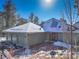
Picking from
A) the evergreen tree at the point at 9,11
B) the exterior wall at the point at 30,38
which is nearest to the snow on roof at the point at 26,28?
the exterior wall at the point at 30,38

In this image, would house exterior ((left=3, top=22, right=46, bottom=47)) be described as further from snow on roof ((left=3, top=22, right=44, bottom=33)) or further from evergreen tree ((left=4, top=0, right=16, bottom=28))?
evergreen tree ((left=4, top=0, right=16, bottom=28))

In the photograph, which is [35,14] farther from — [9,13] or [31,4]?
[9,13]

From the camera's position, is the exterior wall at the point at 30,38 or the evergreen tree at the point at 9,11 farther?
the exterior wall at the point at 30,38

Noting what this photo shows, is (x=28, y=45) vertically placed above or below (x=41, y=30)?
below

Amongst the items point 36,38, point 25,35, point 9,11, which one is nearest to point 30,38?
point 25,35

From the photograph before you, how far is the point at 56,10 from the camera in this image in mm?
4633

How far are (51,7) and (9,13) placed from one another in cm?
140

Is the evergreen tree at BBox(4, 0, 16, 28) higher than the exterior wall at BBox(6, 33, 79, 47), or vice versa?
the evergreen tree at BBox(4, 0, 16, 28)

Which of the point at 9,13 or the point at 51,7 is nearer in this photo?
the point at 51,7

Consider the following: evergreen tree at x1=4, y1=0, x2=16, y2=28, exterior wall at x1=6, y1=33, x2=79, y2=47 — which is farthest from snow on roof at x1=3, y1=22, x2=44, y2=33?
evergreen tree at x1=4, y1=0, x2=16, y2=28

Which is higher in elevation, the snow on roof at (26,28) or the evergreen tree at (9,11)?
the evergreen tree at (9,11)

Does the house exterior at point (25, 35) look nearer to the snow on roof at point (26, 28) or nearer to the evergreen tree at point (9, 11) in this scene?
the snow on roof at point (26, 28)

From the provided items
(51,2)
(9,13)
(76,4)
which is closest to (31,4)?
(51,2)

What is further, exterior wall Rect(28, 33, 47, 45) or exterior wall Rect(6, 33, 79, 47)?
exterior wall Rect(28, 33, 47, 45)
